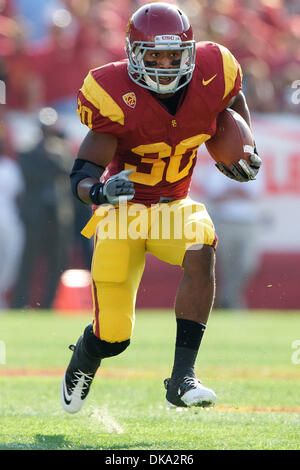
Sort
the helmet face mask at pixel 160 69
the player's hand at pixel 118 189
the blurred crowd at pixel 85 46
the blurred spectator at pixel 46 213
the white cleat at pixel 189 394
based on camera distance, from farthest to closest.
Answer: the blurred crowd at pixel 85 46 → the blurred spectator at pixel 46 213 → the helmet face mask at pixel 160 69 → the white cleat at pixel 189 394 → the player's hand at pixel 118 189

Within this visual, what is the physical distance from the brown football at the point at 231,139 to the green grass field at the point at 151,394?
3.65ft

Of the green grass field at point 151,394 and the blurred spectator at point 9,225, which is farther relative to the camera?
the blurred spectator at point 9,225

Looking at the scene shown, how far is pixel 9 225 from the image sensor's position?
9117 millimetres

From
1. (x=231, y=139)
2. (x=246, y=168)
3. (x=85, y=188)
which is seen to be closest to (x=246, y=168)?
(x=246, y=168)

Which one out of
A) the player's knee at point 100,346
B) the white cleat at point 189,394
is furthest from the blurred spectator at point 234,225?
the white cleat at point 189,394

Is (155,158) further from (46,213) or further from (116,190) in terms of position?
(46,213)

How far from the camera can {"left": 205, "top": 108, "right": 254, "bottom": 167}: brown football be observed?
392 cm

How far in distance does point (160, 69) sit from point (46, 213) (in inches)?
213

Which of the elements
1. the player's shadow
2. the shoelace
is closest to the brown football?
the shoelace

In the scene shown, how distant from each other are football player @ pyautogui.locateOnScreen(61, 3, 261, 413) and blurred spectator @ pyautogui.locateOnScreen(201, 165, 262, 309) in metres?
5.05

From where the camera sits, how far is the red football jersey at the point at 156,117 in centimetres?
376

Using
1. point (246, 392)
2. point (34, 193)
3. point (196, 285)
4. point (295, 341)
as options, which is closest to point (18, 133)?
point (34, 193)

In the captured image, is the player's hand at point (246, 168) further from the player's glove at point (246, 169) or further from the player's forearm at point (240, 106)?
the player's forearm at point (240, 106)

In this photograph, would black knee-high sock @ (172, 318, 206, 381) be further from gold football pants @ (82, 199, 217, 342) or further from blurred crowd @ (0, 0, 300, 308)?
blurred crowd @ (0, 0, 300, 308)
